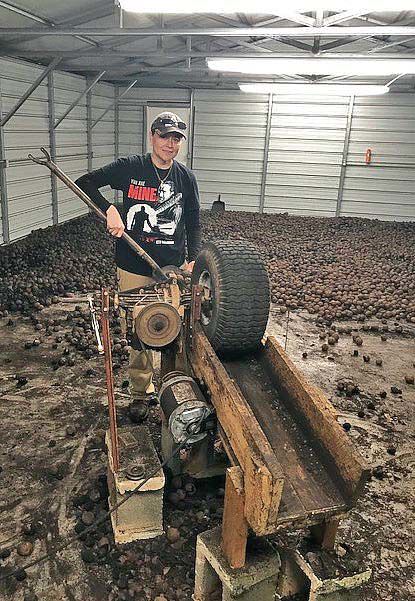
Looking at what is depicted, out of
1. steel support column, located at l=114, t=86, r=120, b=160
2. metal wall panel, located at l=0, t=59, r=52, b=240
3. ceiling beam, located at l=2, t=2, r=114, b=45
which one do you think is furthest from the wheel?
steel support column, located at l=114, t=86, r=120, b=160

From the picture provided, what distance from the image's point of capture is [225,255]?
345 centimetres

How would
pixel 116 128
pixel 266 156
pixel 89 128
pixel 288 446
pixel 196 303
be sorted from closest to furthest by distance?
pixel 288 446 < pixel 196 303 < pixel 89 128 < pixel 266 156 < pixel 116 128

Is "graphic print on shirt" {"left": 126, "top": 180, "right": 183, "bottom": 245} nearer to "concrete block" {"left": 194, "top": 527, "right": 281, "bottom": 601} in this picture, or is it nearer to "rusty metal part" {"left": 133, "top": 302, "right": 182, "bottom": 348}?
"rusty metal part" {"left": 133, "top": 302, "right": 182, "bottom": 348}

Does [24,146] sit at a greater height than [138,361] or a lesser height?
greater

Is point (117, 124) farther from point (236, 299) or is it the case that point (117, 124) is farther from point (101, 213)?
point (236, 299)

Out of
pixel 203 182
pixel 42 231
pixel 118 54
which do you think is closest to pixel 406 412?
pixel 118 54

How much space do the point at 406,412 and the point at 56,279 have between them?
592cm

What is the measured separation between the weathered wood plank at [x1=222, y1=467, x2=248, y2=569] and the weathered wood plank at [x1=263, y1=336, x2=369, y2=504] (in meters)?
0.51

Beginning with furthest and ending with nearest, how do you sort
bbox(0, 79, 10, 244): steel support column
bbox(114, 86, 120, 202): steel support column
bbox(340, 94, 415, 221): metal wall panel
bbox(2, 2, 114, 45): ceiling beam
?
bbox(114, 86, 120, 202): steel support column
bbox(340, 94, 415, 221): metal wall panel
bbox(0, 79, 10, 244): steel support column
bbox(2, 2, 114, 45): ceiling beam

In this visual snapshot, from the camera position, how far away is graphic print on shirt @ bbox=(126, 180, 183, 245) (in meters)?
4.20

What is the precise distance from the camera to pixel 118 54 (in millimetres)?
8234

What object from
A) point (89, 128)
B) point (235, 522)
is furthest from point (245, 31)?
point (89, 128)

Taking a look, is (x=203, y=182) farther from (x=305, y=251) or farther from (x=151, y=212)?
(x=151, y=212)

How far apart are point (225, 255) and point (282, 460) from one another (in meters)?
1.44
